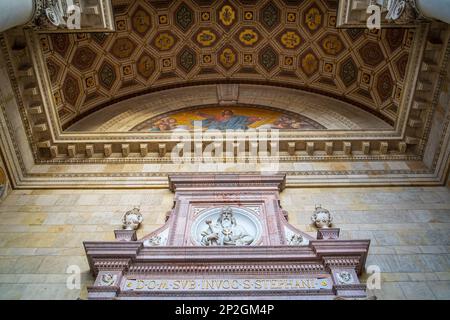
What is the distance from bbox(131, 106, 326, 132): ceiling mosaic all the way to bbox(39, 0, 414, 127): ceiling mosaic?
1.72 meters

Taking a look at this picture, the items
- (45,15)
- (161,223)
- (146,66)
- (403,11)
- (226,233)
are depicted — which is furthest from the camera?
(146,66)

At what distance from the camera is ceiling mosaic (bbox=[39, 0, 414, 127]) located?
40.9ft

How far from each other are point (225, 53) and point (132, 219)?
8.09 m

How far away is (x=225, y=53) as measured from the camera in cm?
1441

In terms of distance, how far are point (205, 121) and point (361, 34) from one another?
5.18 meters

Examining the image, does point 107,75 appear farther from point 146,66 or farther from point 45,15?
point 45,15

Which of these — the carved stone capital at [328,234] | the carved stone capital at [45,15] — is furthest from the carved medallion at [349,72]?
the carved stone capital at [45,15]

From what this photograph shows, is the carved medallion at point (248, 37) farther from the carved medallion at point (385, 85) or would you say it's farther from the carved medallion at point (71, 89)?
the carved medallion at point (71, 89)

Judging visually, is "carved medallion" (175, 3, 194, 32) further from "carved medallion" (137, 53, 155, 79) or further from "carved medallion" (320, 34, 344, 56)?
"carved medallion" (320, 34, 344, 56)

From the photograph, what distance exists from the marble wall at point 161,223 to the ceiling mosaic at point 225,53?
4.14 metres

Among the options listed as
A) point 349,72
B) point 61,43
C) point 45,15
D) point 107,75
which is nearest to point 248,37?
point 349,72

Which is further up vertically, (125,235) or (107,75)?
(107,75)

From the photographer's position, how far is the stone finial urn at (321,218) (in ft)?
25.7
